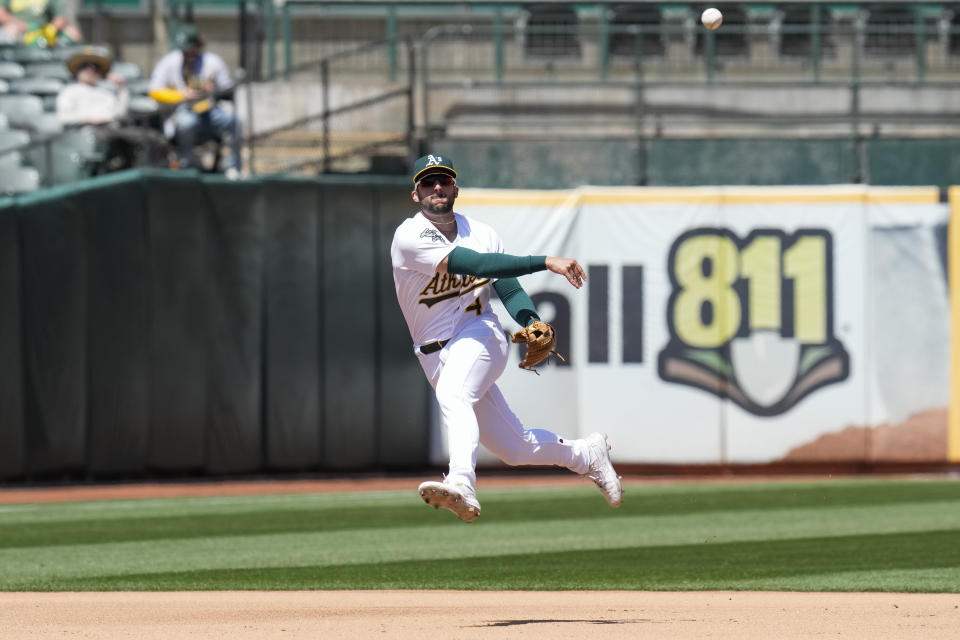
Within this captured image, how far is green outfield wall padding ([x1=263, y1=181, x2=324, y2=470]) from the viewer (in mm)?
14109

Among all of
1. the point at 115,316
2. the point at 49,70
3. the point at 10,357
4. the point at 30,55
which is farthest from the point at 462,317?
the point at 30,55

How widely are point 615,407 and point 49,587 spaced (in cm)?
719

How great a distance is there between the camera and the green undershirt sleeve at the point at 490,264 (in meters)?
6.42

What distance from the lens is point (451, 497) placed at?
6.26 metres

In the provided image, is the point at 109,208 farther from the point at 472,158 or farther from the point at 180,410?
the point at 472,158

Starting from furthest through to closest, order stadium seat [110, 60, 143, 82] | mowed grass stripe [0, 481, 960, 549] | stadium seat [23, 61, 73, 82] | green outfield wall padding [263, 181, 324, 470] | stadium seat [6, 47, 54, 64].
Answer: stadium seat [110, 60, 143, 82] → stadium seat [6, 47, 54, 64] → stadium seat [23, 61, 73, 82] → green outfield wall padding [263, 181, 324, 470] → mowed grass stripe [0, 481, 960, 549]

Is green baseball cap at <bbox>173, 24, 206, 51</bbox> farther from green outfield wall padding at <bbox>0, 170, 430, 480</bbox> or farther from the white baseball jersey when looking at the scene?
the white baseball jersey

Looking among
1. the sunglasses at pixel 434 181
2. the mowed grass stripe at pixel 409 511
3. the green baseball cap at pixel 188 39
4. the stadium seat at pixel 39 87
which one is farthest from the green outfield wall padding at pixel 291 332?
the sunglasses at pixel 434 181

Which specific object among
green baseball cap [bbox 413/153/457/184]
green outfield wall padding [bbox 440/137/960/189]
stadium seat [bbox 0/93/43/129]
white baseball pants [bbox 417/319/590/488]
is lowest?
white baseball pants [bbox 417/319/590/488]

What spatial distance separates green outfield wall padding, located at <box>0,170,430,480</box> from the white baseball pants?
712cm

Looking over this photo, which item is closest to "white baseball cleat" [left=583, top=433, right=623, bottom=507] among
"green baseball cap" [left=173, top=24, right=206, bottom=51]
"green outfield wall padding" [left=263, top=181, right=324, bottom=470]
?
"green outfield wall padding" [left=263, top=181, right=324, bottom=470]
